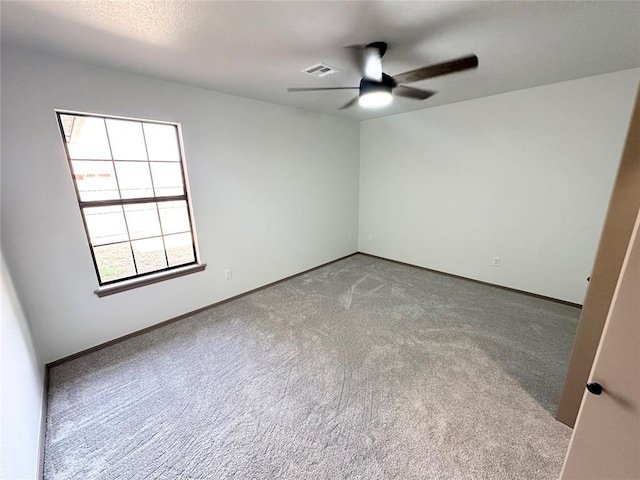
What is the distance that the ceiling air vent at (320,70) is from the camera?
2109 millimetres

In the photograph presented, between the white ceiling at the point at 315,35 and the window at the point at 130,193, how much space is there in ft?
1.79

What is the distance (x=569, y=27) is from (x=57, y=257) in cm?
411

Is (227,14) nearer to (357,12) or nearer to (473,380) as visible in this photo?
(357,12)

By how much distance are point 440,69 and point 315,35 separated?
2.91 feet

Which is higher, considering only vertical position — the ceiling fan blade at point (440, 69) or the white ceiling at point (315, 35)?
the white ceiling at point (315, 35)

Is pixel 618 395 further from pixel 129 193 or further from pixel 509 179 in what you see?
pixel 129 193

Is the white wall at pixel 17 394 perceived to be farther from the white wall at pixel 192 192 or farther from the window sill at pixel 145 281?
the window sill at pixel 145 281

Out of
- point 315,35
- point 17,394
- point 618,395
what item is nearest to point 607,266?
point 618,395

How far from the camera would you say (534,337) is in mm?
2402

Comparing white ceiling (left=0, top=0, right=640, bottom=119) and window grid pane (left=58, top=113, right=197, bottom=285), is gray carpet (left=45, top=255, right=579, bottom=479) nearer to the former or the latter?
window grid pane (left=58, top=113, right=197, bottom=285)

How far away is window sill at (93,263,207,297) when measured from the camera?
2311mm

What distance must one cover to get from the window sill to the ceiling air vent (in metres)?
2.29

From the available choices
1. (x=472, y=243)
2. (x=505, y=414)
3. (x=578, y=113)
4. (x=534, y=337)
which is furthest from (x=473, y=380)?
(x=578, y=113)

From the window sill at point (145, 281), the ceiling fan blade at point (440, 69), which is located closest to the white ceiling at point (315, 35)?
the ceiling fan blade at point (440, 69)
